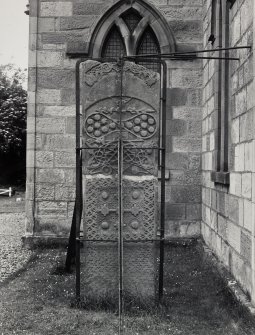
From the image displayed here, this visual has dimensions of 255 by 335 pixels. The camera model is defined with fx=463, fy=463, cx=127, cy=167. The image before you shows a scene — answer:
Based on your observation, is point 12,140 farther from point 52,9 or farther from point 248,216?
point 248,216

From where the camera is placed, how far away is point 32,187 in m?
8.70

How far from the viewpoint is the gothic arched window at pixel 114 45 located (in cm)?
895

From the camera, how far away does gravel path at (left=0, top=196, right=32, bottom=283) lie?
707cm

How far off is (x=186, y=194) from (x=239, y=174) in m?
3.60

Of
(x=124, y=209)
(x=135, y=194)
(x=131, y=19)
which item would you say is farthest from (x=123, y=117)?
(x=131, y=19)

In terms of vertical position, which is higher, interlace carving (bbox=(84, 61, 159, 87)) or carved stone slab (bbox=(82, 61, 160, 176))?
interlace carving (bbox=(84, 61, 159, 87))

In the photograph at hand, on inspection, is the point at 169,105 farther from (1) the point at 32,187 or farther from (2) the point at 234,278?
(2) the point at 234,278

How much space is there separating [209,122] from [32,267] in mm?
3605

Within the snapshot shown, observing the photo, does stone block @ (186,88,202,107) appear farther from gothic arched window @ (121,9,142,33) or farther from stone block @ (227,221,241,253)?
stone block @ (227,221,241,253)

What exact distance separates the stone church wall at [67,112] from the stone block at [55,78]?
0.02m

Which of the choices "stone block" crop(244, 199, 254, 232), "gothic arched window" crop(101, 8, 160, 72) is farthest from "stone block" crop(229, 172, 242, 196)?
"gothic arched window" crop(101, 8, 160, 72)

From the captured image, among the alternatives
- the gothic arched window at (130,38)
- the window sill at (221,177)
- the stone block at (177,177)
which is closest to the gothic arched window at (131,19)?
the gothic arched window at (130,38)

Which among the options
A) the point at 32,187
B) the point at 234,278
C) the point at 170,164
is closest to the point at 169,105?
the point at 170,164

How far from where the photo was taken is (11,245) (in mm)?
9055
